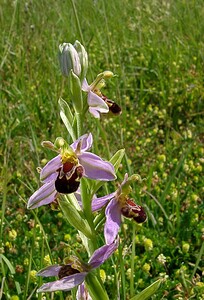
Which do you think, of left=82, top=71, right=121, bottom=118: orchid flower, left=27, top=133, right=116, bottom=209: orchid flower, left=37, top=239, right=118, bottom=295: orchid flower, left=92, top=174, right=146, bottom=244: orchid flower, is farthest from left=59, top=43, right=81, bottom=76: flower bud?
left=37, top=239, right=118, bottom=295: orchid flower

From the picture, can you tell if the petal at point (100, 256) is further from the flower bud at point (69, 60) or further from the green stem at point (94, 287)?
the flower bud at point (69, 60)

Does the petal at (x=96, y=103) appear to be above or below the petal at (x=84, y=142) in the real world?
above

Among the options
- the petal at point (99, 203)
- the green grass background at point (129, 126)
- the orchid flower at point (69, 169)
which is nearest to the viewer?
the orchid flower at point (69, 169)

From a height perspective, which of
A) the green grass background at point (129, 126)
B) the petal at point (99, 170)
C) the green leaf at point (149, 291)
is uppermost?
the petal at point (99, 170)

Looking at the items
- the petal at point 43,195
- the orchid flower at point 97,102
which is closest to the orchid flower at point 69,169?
the petal at point 43,195

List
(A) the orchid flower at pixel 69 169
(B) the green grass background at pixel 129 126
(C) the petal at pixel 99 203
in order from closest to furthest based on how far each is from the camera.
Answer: (A) the orchid flower at pixel 69 169 → (C) the petal at pixel 99 203 → (B) the green grass background at pixel 129 126

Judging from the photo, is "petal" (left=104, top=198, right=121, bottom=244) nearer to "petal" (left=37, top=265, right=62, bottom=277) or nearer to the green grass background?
"petal" (left=37, top=265, right=62, bottom=277)

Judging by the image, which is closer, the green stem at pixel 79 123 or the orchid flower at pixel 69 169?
the orchid flower at pixel 69 169
